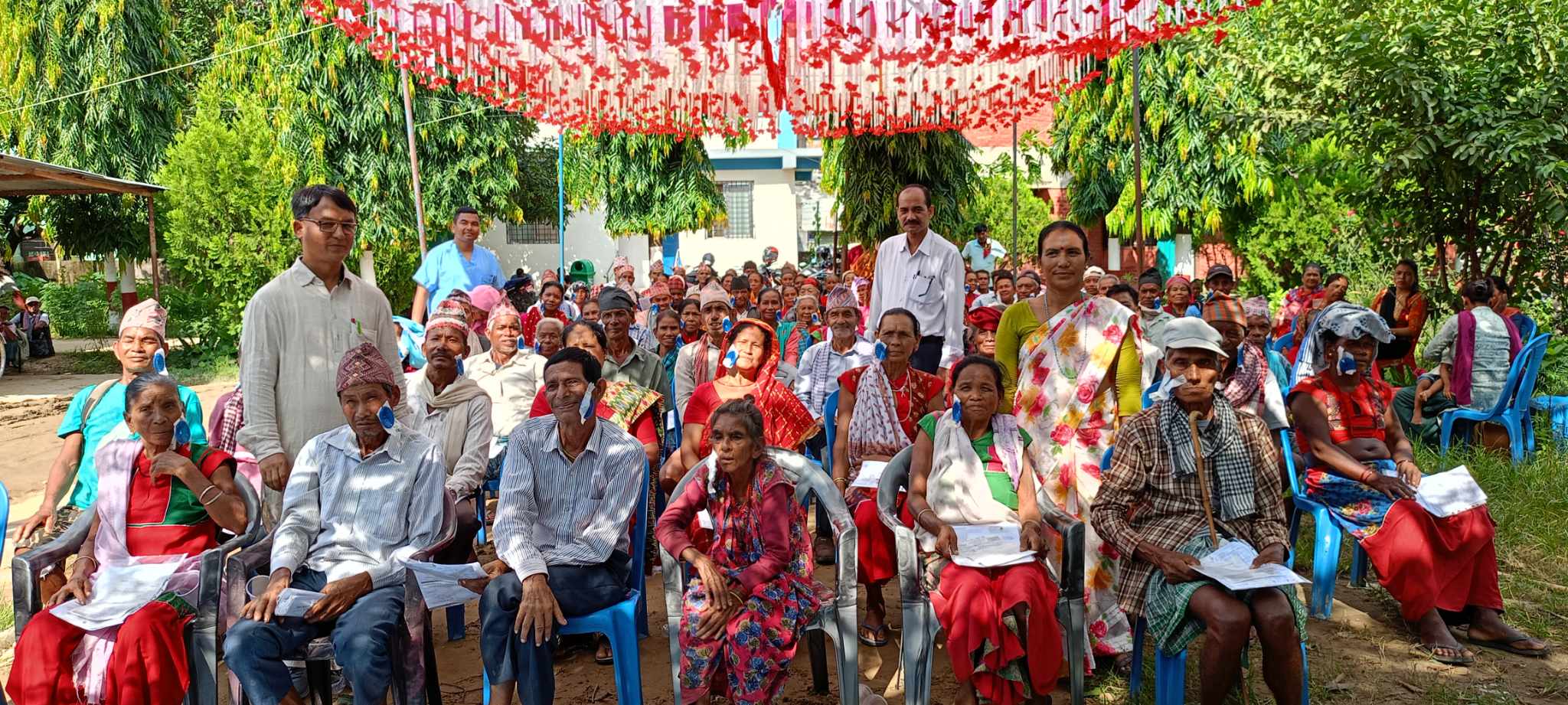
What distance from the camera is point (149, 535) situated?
3.51 metres

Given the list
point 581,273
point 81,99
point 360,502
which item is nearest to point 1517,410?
point 360,502

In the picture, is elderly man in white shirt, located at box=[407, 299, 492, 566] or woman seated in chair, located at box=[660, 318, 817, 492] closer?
elderly man in white shirt, located at box=[407, 299, 492, 566]

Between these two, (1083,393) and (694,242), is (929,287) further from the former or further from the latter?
(694,242)

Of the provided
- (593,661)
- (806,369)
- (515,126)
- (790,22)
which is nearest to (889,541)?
(593,661)

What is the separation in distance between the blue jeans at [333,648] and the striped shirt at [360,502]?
22cm

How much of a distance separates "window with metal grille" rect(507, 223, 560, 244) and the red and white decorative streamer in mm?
18499

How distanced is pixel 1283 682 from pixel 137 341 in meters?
4.35

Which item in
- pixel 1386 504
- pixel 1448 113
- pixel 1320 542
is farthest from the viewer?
pixel 1448 113

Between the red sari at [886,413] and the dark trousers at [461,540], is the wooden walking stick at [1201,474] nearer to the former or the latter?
the red sari at [886,413]

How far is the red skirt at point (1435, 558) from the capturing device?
12.9ft

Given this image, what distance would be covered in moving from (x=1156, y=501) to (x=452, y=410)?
9.36 feet

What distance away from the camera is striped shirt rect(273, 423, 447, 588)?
337cm

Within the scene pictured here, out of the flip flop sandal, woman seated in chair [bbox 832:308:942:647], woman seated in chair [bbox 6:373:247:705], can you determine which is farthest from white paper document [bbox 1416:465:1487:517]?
woman seated in chair [bbox 6:373:247:705]

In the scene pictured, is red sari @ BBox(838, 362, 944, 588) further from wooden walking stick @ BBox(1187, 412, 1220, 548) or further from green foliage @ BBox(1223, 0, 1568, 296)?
green foliage @ BBox(1223, 0, 1568, 296)
